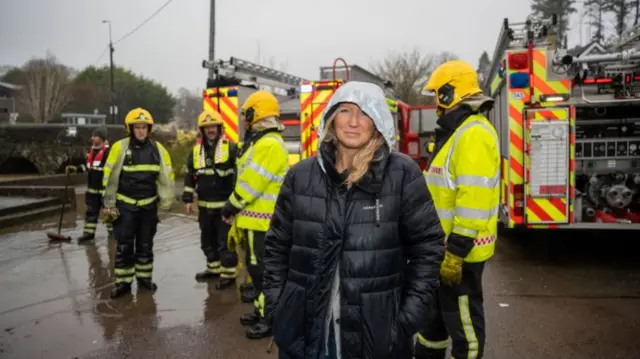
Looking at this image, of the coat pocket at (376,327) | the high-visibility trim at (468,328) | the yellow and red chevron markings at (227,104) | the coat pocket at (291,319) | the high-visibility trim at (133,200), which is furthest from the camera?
the yellow and red chevron markings at (227,104)

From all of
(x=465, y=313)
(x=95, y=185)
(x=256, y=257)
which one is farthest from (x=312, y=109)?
(x=465, y=313)

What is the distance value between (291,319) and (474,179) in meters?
1.33

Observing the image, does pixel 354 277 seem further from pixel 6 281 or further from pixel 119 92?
pixel 119 92

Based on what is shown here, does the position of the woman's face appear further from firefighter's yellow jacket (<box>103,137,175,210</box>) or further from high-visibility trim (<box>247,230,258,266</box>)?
firefighter's yellow jacket (<box>103,137,175,210</box>)

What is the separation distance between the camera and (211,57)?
1353 cm

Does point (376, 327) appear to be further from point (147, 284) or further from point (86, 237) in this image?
point (86, 237)

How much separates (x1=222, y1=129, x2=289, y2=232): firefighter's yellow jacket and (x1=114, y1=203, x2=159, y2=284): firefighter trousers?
1659mm

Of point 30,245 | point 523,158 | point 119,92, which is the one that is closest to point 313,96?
point 523,158

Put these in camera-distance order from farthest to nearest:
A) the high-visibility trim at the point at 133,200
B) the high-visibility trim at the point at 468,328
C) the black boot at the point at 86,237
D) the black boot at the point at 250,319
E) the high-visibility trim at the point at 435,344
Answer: the black boot at the point at 86,237, the high-visibility trim at the point at 133,200, the black boot at the point at 250,319, the high-visibility trim at the point at 435,344, the high-visibility trim at the point at 468,328

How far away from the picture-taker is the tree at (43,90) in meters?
34.1

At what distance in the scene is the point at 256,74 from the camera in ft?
30.5

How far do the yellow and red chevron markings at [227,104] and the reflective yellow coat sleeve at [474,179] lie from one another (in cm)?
570

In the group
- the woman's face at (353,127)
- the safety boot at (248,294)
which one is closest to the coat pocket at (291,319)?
the woman's face at (353,127)

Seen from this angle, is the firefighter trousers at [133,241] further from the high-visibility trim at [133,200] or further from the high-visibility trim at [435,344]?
the high-visibility trim at [435,344]
